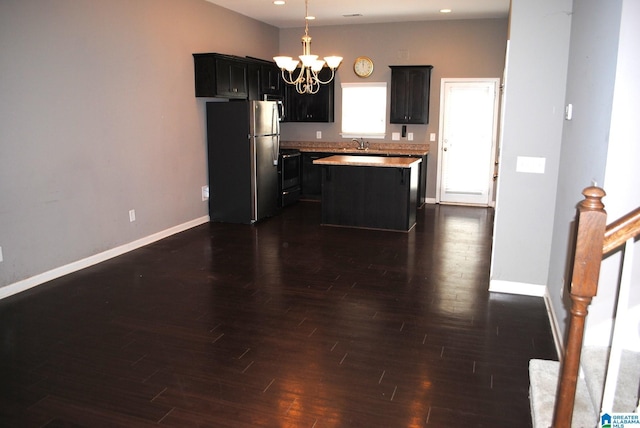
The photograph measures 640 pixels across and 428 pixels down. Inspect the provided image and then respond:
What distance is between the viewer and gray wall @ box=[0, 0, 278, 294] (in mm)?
4246

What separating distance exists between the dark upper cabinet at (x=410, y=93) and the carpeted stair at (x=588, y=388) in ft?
20.4

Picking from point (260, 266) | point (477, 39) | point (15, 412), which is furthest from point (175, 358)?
point (477, 39)

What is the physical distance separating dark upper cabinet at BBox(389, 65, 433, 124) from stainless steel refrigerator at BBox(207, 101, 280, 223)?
7.53 feet

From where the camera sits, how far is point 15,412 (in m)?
2.56

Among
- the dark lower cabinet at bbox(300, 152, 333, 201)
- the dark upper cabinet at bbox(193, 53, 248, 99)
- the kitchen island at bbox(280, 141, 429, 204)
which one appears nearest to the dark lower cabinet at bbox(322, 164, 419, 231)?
the kitchen island at bbox(280, 141, 429, 204)

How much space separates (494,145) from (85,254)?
20.7ft

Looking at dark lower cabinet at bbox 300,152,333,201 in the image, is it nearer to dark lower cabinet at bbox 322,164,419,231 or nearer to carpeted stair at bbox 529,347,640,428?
dark lower cabinet at bbox 322,164,419,231

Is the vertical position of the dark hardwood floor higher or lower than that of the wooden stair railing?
lower

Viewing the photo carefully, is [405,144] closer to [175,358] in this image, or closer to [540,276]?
[540,276]

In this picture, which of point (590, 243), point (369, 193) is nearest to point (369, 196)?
point (369, 193)

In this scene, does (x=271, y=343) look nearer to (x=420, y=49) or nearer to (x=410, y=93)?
(x=410, y=93)

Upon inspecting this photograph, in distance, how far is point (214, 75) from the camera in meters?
6.50

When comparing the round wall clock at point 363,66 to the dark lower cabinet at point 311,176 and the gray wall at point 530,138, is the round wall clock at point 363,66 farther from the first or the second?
the gray wall at point 530,138

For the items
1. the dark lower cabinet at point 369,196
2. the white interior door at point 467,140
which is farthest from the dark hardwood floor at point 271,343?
the white interior door at point 467,140
